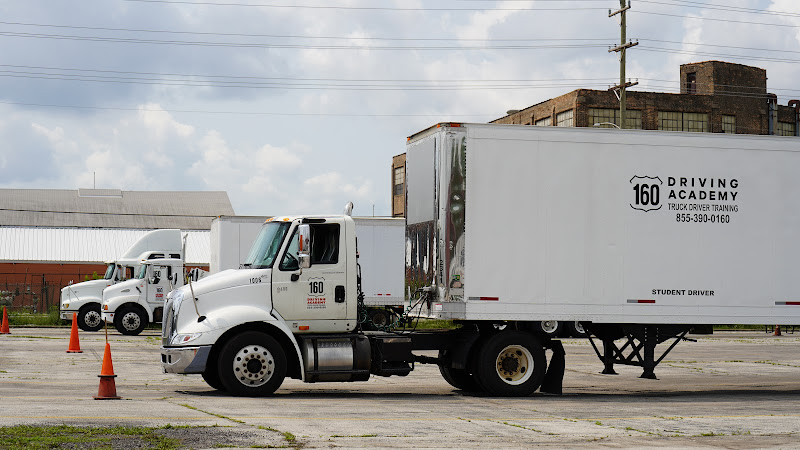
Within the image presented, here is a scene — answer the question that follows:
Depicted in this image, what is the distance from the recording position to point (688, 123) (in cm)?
6012

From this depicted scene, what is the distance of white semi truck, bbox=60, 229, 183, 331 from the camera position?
3444 cm

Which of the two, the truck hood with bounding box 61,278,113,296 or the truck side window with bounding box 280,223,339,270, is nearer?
the truck side window with bounding box 280,223,339,270

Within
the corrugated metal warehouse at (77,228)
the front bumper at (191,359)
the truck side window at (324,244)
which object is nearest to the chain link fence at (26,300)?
the corrugated metal warehouse at (77,228)

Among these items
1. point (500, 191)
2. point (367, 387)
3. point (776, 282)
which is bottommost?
point (367, 387)

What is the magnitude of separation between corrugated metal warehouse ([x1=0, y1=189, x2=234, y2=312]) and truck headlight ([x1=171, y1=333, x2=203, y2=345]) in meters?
40.9

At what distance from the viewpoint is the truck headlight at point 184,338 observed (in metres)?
A: 14.4

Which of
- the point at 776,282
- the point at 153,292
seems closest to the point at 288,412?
the point at 776,282

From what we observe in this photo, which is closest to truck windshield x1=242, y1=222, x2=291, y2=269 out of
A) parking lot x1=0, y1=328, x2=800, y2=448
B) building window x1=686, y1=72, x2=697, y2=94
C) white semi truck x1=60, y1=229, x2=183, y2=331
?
parking lot x1=0, y1=328, x2=800, y2=448

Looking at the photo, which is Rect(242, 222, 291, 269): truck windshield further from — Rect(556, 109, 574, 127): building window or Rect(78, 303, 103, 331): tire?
Rect(556, 109, 574, 127): building window

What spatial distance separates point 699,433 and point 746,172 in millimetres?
5838

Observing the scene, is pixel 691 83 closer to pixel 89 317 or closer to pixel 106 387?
pixel 89 317

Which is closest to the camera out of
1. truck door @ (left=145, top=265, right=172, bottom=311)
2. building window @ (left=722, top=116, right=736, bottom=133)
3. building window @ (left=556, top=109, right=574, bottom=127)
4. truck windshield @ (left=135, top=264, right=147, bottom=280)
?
truck door @ (left=145, top=265, right=172, bottom=311)

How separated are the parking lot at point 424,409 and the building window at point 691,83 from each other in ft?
141

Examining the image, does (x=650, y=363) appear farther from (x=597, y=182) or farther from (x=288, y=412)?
(x=288, y=412)
